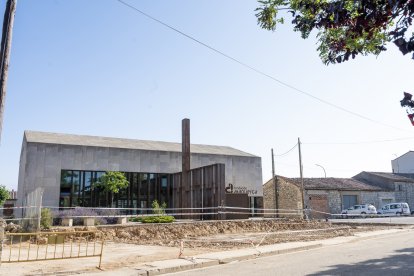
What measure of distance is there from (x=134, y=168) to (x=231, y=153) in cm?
1139

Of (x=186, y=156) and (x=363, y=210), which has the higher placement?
(x=186, y=156)

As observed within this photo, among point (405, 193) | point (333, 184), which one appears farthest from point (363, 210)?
point (405, 193)

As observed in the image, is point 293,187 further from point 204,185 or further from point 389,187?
point 204,185

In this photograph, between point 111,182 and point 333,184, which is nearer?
point 111,182

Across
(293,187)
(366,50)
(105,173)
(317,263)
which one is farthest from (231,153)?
(366,50)

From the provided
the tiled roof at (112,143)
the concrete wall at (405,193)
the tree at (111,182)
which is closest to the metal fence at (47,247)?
the tree at (111,182)

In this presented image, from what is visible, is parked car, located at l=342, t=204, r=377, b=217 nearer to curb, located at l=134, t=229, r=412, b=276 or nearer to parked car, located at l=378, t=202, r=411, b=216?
parked car, located at l=378, t=202, r=411, b=216

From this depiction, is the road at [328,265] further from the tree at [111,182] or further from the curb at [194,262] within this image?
the tree at [111,182]

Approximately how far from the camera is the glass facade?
31.5 meters

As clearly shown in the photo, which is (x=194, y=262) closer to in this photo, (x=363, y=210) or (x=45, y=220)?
(x=45, y=220)

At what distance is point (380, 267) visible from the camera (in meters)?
9.59

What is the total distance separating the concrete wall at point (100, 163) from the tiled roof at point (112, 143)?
687 mm

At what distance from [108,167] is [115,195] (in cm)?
250

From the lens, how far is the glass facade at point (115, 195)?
103 feet
